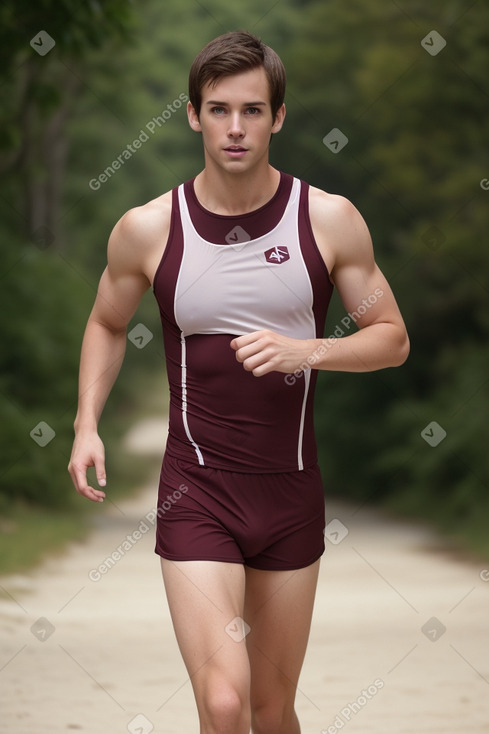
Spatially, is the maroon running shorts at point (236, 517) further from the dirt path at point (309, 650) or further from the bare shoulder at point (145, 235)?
the dirt path at point (309, 650)

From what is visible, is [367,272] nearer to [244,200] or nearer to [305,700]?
[244,200]

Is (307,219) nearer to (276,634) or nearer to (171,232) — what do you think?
(171,232)

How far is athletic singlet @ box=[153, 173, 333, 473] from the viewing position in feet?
12.1

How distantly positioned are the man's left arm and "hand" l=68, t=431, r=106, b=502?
671 millimetres

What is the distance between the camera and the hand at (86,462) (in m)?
3.66

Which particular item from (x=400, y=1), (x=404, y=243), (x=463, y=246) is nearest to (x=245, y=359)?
(x=463, y=246)

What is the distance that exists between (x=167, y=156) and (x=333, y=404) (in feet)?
33.3

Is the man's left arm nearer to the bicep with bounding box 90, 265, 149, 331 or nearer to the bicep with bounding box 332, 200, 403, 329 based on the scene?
the bicep with bounding box 332, 200, 403, 329

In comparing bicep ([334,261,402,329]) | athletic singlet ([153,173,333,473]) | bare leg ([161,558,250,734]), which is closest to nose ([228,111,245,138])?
athletic singlet ([153,173,333,473])

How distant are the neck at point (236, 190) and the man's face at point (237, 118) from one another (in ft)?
0.28

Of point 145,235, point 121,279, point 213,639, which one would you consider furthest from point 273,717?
point 145,235

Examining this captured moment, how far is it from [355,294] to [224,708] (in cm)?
124

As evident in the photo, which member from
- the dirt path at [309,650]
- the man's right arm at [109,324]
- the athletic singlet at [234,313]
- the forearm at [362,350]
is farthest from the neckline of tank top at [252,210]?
the dirt path at [309,650]

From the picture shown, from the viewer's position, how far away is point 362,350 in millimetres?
3699
